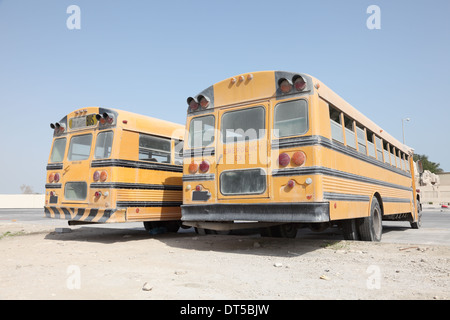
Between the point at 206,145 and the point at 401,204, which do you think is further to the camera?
the point at 401,204

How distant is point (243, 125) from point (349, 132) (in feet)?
6.11

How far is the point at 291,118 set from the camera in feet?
17.8

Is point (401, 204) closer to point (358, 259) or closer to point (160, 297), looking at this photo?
point (358, 259)

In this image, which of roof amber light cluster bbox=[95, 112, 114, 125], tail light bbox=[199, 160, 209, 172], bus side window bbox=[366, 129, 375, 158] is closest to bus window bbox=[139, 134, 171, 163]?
A: roof amber light cluster bbox=[95, 112, 114, 125]

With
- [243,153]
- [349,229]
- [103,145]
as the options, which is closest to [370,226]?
[349,229]

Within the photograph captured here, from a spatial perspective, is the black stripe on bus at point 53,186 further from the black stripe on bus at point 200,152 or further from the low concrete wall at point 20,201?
the low concrete wall at point 20,201

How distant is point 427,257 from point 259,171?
267 centimetres

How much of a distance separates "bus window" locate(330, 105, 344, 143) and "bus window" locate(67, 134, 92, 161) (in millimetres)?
4768

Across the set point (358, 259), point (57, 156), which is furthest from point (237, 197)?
point (57, 156)

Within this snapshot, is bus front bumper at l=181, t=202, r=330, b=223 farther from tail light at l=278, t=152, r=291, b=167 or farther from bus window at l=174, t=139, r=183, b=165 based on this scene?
bus window at l=174, t=139, r=183, b=165

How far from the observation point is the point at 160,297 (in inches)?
124

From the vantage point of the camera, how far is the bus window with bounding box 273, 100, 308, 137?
17.3 feet

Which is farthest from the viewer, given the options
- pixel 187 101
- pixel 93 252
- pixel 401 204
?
pixel 401 204

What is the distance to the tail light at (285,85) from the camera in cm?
548
